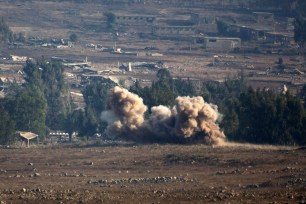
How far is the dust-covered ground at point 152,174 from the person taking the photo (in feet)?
120

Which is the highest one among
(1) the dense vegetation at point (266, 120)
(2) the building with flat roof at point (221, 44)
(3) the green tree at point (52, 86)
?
(1) the dense vegetation at point (266, 120)

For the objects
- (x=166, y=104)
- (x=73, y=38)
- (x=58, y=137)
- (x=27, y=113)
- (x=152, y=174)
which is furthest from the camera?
(x=73, y=38)

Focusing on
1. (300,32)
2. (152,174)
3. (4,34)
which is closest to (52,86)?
(4,34)

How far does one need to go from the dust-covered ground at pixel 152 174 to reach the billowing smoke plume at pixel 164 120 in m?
1.98

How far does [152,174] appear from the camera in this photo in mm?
45969

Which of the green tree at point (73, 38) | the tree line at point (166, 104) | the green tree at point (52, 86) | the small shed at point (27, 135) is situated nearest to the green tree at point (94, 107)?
the tree line at point (166, 104)

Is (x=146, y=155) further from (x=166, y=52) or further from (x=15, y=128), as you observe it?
(x=166, y=52)

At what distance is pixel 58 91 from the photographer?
8925cm

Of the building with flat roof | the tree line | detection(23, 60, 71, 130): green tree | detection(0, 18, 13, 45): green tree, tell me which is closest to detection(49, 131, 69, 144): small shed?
the tree line

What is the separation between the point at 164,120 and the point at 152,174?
14117mm

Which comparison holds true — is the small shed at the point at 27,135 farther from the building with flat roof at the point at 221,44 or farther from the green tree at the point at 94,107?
the building with flat roof at the point at 221,44

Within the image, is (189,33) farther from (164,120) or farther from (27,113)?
(164,120)

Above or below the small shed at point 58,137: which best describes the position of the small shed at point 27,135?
above

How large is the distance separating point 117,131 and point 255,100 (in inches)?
360
